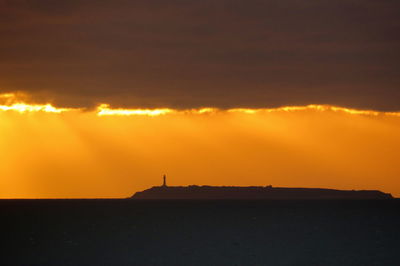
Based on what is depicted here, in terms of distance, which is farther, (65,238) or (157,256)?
(65,238)

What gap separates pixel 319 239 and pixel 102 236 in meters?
22.6

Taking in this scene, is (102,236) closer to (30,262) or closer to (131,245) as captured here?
(131,245)

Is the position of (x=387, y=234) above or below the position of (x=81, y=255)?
above

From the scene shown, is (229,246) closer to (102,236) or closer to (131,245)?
(131,245)

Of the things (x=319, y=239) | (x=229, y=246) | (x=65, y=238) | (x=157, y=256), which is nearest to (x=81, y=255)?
(x=157, y=256)

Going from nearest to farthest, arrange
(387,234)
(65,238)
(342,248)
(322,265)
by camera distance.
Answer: (322,265) → (342,248) → (65,238) → (387,234)

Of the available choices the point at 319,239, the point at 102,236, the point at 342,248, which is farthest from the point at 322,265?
the point at 102,236

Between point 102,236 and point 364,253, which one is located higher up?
point 102,236

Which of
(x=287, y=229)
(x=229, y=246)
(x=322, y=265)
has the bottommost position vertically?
(x=322, y=265)

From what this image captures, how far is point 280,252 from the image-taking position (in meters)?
61.8

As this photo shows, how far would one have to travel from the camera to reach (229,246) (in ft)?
223

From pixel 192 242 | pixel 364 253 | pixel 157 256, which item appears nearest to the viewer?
pixel 157 256

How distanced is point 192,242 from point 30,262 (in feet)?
73.4

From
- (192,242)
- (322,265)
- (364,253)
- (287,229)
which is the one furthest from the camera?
(287,229)
